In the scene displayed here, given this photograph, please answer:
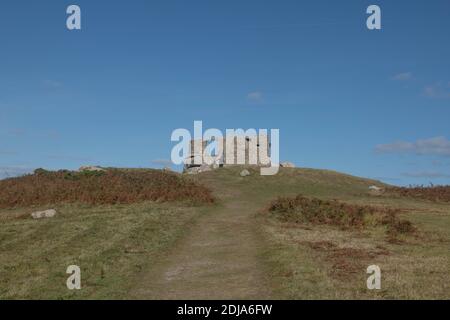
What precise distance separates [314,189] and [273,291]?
3576cm

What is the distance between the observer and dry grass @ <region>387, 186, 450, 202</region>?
1831 inches

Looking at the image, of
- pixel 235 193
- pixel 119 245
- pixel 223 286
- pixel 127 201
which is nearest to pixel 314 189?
pixel 235 193

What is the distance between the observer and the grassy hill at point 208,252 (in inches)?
570

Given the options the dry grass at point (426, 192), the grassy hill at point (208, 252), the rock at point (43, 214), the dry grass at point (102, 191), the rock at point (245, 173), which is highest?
the grassy hill at point (208, 252)

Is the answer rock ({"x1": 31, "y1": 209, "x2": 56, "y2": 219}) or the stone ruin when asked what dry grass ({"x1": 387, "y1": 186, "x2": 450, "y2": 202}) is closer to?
the stone ruin

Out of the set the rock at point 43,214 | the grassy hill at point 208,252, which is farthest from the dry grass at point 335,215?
the rock at point 43,214

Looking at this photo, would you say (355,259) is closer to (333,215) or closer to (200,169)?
(333,215)

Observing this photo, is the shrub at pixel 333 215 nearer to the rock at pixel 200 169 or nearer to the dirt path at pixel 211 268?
the dirt path at pixel 211 268

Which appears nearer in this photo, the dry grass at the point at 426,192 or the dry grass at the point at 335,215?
the dry grass at the point at 335,215

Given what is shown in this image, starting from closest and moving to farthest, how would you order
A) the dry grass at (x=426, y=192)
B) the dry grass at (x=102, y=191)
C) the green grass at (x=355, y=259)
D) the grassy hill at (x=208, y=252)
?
the green grass at (x=355, y=259), the grassy hill at (x=208, y=252), the dry grass at (x=102, y=191), the dry grass at (x=426, y=192)

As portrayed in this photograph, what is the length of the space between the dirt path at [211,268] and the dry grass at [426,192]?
25.5 meters

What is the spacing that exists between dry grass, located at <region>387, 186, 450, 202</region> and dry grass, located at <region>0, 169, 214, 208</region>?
63.0 ft

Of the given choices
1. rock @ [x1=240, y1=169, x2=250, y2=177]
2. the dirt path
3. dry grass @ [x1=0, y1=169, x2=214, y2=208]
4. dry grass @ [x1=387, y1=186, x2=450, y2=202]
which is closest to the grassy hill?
the dirt path

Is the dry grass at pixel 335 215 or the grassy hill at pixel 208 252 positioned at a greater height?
the grassy hill at pixel 208 252
